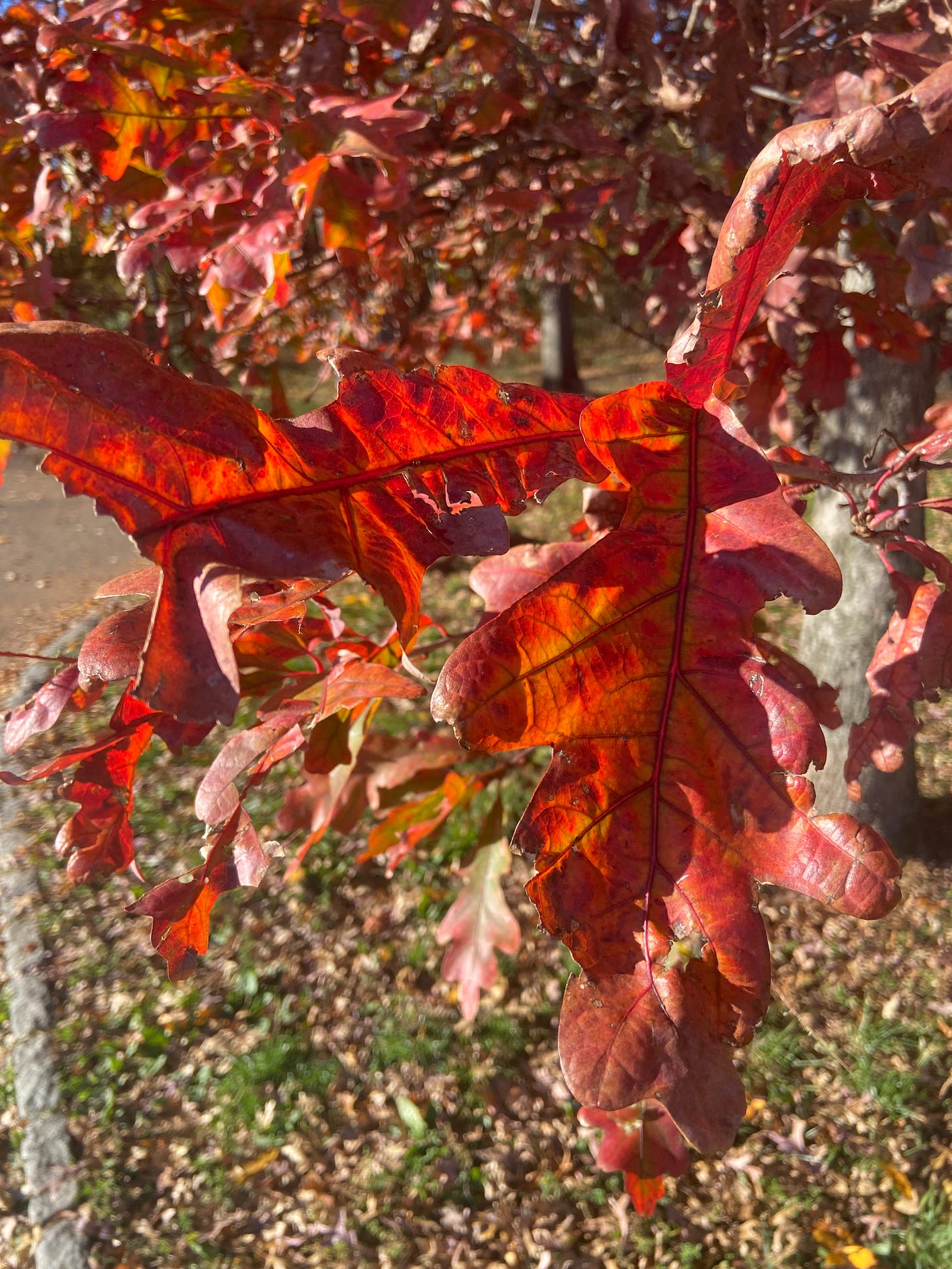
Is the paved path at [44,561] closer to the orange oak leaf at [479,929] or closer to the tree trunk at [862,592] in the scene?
the orange oak leaf at [479,929]

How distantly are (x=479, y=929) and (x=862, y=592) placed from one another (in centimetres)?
127

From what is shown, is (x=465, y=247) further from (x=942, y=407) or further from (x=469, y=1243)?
(x=469, y=1243)

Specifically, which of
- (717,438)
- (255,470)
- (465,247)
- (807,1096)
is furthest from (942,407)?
(465,247)

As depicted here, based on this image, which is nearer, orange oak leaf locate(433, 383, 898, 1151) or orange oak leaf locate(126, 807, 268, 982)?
orange oak leaf locate(433, 383, 898, 1151)

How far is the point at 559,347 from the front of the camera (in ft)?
26.7

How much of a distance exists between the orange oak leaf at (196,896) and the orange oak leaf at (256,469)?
0.42m

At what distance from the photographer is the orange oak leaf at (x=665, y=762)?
652 millimetres

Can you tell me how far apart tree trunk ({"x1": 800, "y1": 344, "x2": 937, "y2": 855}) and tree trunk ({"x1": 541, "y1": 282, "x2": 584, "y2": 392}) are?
20.1ft

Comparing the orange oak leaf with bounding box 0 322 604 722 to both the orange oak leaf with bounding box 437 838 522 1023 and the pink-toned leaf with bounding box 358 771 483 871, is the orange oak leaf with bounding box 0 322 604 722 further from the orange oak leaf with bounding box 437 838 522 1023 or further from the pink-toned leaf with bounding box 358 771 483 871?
the orange oak leaf with bounding box 437 838 522 1023

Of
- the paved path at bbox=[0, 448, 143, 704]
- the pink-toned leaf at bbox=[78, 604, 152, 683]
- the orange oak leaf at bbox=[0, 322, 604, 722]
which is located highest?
the orange oak leaf at bbox=[0, 322, 604, 722]

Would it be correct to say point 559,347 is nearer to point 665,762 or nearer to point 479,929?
point 479,929

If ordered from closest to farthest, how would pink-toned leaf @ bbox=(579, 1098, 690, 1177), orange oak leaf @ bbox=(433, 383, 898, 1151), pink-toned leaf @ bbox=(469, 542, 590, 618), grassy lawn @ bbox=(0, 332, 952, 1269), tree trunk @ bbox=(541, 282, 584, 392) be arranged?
orange oak leaf @ bbox=(433, 383, 898, 1151)
pink-toned leaf @ bbox=(469, 542, 590, 618)
pink-toned leaf @ bbox=(579, 1098, 690, 1177)
grassy lawn @ bbox=(0, 332, 952, 1269)
tree trunk @ bbox=(541, 282, 584, 392)

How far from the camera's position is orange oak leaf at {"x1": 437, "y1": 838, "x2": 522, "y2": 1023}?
190cm

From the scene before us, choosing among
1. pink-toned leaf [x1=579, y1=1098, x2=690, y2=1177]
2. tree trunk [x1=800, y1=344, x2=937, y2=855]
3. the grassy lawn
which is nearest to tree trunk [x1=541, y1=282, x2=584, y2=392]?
tree trunk [x1=800, y1=344, x2=937, y2=855]
